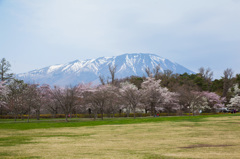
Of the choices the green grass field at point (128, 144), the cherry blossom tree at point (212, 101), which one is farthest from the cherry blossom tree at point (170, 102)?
the green grass field at point (128, 144)

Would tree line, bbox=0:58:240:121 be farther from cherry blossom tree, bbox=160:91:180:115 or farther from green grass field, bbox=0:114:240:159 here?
green grass field, bbox=0:114:240:159

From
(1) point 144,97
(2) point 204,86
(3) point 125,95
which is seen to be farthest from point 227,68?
(3) point 125,95

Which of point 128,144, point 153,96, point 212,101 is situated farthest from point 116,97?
point 128,144

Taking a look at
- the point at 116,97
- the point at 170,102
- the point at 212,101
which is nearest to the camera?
the point at 116,97

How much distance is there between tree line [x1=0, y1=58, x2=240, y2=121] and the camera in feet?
179

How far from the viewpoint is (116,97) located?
65500 mm

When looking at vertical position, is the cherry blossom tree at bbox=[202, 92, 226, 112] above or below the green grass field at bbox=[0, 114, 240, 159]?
above

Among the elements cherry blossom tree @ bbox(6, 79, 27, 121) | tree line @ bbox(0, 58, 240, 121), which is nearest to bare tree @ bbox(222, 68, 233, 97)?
tree line @ bbox(0, 58, 240, 121)

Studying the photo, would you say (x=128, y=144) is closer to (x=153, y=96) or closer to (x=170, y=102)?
(x=153, y=96)

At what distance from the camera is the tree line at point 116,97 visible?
5444 cm

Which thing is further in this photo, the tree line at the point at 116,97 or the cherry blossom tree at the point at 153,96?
the cherry blossom tree at the point at 153,96

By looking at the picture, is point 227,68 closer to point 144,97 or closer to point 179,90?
point 179,90

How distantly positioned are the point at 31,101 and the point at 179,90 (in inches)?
1798

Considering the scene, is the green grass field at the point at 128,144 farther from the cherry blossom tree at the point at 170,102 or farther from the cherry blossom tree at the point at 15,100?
the cherry blossom tree at the point at 170,102
